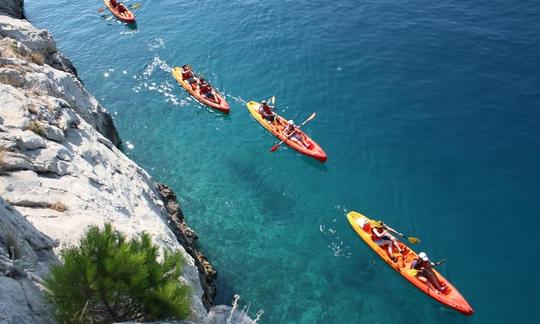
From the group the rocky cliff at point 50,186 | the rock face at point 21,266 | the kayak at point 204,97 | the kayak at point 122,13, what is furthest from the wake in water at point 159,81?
the rock face at point 21,266

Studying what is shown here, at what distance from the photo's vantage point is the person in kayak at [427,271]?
17609 mm

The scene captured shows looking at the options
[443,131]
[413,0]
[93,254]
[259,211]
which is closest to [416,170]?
[443,131]

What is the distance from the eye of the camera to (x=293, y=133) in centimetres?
2455

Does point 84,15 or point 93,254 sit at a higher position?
point 93,254

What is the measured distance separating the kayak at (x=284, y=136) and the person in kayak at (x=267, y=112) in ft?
0.66

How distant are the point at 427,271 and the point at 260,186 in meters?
8.82

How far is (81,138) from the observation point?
630 inches

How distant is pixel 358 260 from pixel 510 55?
19.9 m

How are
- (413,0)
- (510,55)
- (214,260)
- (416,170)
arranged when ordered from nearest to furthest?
(214,260) < (416,170) < (510,55) < (413,0)

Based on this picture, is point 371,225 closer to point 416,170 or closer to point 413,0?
point 416,170

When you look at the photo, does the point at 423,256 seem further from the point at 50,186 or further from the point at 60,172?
the point at 50,186

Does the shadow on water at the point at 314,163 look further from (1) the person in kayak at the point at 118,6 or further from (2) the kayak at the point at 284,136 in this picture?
(1) the person in kayak at the point at 118,6

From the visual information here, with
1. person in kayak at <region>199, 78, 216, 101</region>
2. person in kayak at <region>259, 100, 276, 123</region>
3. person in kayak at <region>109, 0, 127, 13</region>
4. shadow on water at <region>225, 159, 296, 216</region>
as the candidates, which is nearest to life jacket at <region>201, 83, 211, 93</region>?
person in kayak at <region>199, 78, 216, 101</region>

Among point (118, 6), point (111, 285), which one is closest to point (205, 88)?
point (118, 6)
